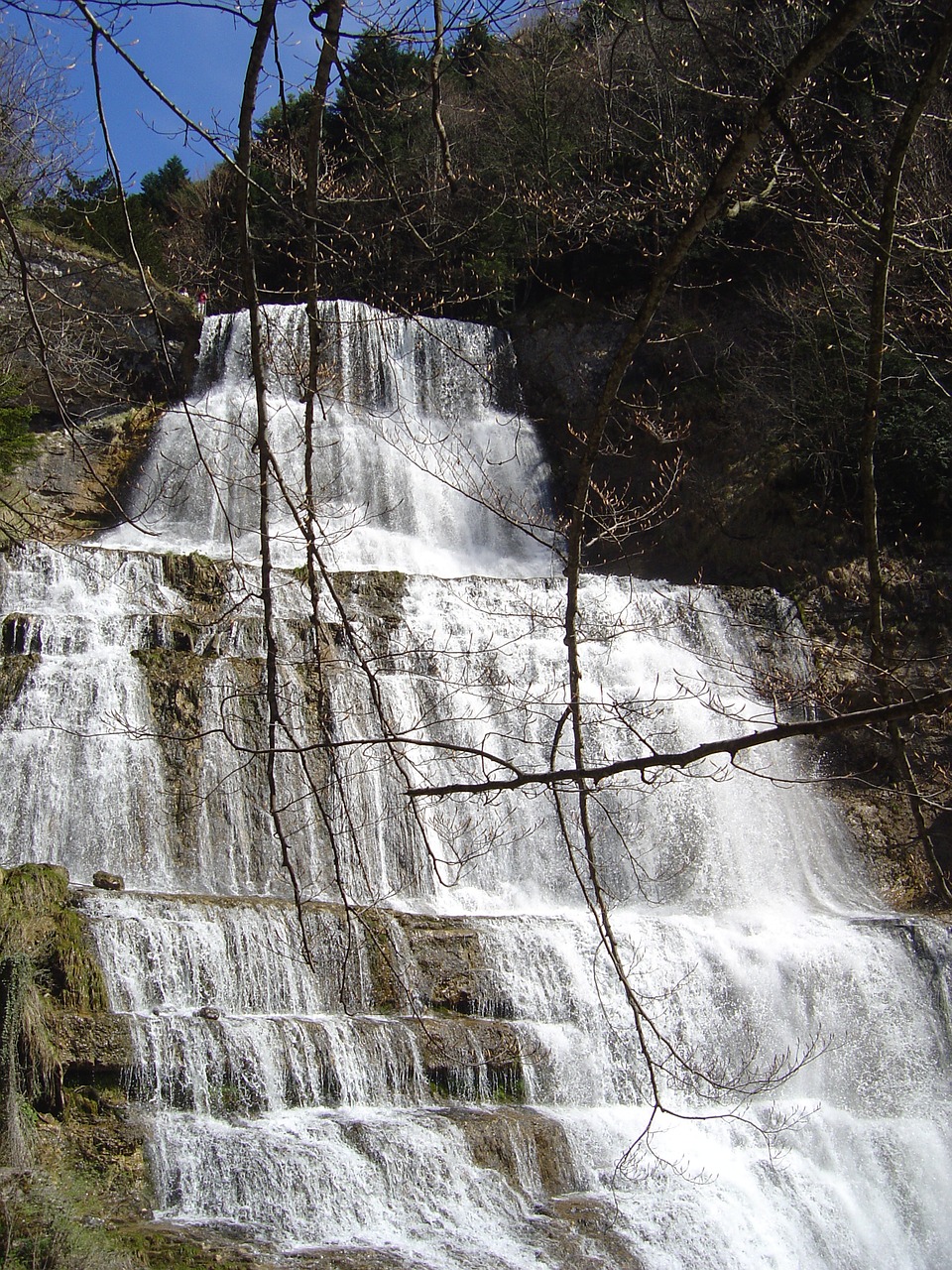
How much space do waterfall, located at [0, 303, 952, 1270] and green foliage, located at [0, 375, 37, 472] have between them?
233 cm

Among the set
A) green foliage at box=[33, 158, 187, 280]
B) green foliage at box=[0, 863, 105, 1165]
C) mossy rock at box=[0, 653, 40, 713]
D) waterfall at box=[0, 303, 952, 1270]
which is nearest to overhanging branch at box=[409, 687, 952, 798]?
waterfall at box=[0, 303, 952, 1270]

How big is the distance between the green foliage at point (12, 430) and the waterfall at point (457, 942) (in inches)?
91.7

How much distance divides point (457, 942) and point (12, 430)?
9.39 m

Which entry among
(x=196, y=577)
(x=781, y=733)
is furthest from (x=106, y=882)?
(x=781, y=733)

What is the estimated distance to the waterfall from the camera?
676 cm

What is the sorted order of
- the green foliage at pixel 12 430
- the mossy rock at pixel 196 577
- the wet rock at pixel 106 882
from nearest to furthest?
the wet rock at pixel 106 882
the mossy rock at pixel 196 577
the green foliage at pixel 12 430

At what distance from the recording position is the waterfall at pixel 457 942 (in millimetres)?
6758

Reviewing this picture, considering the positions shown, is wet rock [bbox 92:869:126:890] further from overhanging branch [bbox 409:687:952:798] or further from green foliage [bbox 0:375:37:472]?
overhanging branch [bbox 409:687:952:798]

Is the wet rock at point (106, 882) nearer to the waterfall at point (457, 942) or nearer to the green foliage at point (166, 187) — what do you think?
the waterfall at point (457, 942)

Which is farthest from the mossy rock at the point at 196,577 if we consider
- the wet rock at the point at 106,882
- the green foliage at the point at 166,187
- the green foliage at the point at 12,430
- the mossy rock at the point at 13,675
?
the green foliage at the point at 166,187

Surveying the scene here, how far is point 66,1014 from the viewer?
23.4ft

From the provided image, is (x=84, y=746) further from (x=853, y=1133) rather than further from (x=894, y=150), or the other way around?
(x=894, y=150)

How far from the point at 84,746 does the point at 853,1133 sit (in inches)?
269

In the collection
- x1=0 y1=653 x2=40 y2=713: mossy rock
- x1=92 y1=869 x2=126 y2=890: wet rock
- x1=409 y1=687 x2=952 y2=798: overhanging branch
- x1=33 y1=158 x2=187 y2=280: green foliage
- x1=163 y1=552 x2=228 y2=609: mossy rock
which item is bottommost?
x1=409 y1=687 x2=952 y2=798: overhanging branch
